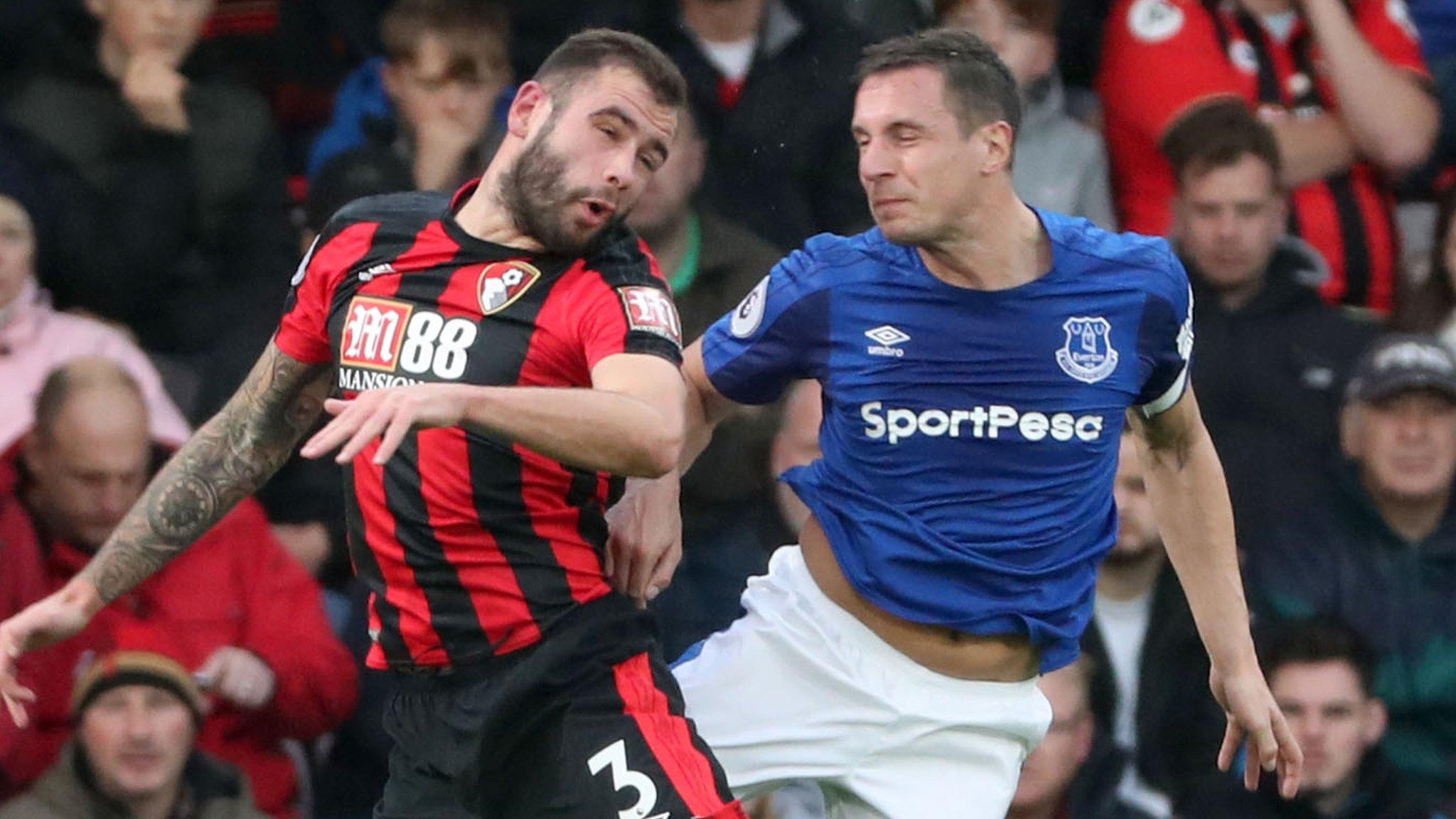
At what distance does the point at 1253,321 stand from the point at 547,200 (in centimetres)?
316

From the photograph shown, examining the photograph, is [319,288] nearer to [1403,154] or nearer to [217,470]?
[217,470]

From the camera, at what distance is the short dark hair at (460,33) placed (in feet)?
25.0

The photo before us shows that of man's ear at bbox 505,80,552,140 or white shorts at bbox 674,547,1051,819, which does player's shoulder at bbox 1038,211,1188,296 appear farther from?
man's ear at bbox 505,80,552,140

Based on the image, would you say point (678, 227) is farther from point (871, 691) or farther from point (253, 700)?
point (871, 691)

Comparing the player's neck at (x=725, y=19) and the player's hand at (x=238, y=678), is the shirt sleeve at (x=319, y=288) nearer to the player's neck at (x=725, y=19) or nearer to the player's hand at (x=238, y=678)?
the player's hand at (x=238, y=678)

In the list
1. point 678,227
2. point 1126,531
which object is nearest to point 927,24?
point 678,227

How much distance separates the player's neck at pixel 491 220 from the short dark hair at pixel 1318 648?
2777 mm

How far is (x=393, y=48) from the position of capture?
7.70 m

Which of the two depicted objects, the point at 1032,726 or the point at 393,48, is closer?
the point at 1032,726

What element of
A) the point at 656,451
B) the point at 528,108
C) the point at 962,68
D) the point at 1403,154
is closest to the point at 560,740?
the point at 656,451

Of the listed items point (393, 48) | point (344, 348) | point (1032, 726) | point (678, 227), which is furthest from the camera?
point (393, 48)

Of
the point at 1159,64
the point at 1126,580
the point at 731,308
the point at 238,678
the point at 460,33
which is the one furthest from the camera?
the point at 1159,64

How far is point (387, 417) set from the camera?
399cm

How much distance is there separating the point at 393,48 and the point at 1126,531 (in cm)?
252
